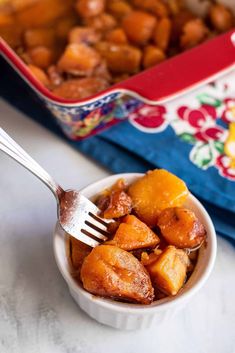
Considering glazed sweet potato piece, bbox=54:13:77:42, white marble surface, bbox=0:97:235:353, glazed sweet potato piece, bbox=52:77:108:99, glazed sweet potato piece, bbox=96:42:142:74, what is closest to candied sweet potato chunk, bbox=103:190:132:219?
white marble surface, bbox=0:97:235:353

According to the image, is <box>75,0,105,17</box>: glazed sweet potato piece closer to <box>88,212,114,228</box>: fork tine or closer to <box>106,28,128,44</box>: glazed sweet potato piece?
<box>106,28,128,44</box>: glazed sweet potato piece

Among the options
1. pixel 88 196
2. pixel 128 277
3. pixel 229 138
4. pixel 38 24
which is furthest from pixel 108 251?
pixel 38 24

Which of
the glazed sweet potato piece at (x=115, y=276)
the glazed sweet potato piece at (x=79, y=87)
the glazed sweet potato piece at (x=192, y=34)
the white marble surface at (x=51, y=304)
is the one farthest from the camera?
the glazed sweet potato piece at (x=192, y=34)

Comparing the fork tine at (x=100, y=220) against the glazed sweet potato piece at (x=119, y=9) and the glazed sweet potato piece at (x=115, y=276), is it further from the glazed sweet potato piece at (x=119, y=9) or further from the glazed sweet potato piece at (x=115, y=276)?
the glazed sweet potato piece at (x=119, y=9)

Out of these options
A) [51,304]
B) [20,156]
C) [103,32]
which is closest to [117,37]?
[103,32]

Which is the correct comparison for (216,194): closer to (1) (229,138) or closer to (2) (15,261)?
(1) (229,138)

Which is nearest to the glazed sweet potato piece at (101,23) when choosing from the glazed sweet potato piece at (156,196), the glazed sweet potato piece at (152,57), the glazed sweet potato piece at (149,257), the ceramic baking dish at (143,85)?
the glazed sweet potato piece at (152,57)
